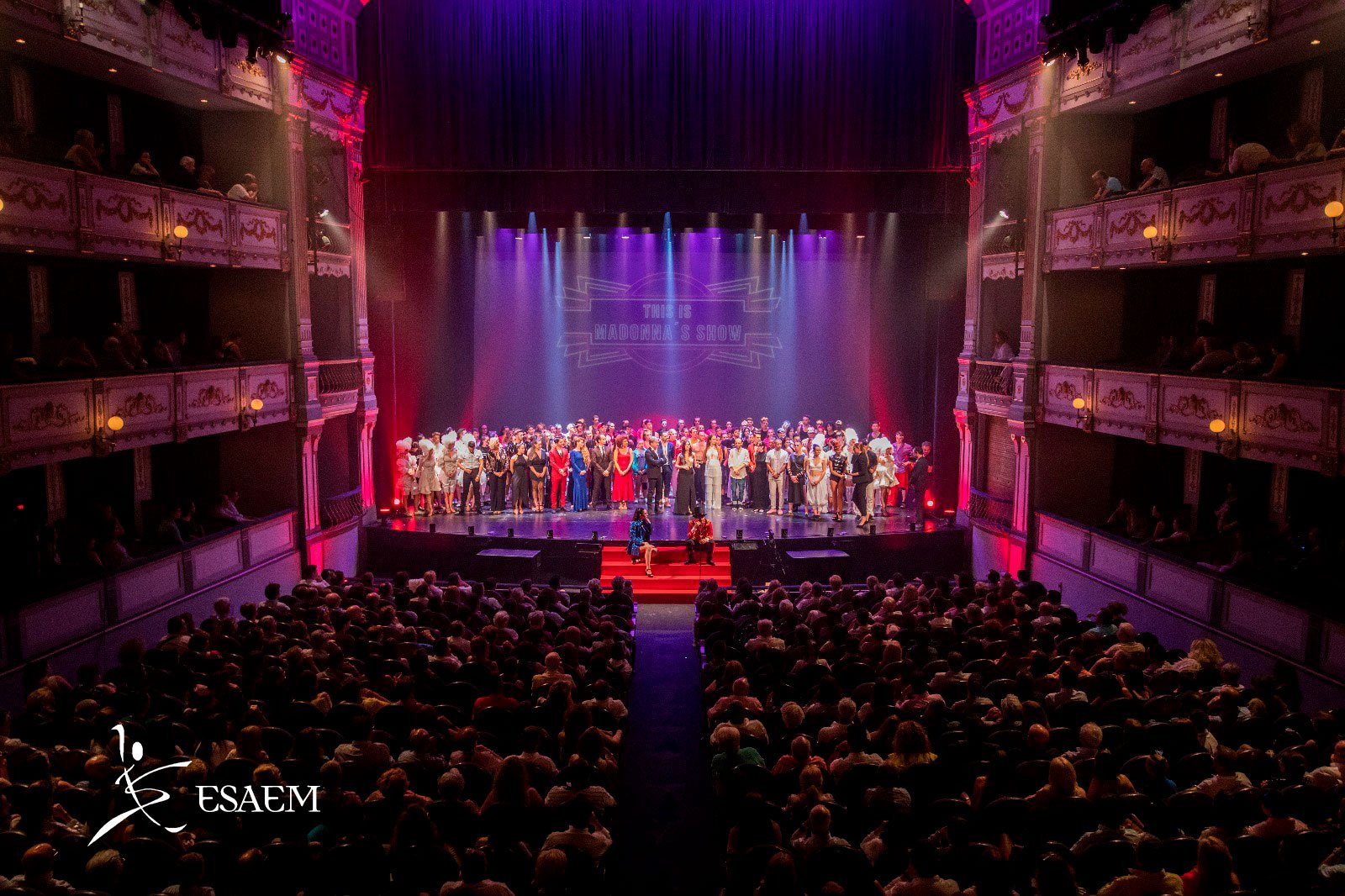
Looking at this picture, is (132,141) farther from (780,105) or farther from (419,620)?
(780,105)

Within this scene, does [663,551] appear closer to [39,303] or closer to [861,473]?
[861,473]

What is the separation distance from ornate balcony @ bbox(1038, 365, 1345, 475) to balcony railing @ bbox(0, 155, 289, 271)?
40.7 feet

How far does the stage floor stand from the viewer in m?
16.9

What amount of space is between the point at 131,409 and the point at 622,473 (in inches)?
361

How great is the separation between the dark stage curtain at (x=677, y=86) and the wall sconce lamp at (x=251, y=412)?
5659mm

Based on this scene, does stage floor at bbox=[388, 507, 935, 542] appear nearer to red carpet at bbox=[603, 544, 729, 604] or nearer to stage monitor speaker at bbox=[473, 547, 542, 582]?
red carpet at bbox=[603, 544, 729, 604]

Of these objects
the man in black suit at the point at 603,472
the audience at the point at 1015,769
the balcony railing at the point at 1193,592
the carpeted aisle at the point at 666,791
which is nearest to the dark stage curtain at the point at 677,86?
the man in black suit at the point at 603,472

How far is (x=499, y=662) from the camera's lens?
8742mm

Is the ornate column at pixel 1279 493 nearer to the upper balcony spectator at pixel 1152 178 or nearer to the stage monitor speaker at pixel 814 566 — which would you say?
the upper balcony spectator at pixel 1152 178

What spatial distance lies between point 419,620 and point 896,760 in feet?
18.7

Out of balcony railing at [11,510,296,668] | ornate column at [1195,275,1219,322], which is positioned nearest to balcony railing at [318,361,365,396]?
balcony railing at [11,510,296,668]

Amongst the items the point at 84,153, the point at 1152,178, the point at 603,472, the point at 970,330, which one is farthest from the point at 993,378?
the point at 84,153

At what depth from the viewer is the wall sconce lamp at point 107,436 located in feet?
38.0

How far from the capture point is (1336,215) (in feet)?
33.4
